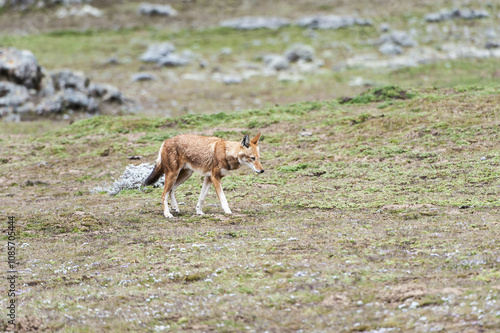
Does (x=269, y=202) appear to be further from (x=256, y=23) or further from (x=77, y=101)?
(x=256, y=23)

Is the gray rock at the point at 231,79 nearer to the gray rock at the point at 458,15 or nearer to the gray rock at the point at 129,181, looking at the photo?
the gray rock at the point at 129,181

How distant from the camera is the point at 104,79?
4075 cm

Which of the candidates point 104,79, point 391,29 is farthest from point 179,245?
point 391,29

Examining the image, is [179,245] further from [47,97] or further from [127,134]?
[47,97]

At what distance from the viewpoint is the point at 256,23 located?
58.6 m

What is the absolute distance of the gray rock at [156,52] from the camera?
4603 cm

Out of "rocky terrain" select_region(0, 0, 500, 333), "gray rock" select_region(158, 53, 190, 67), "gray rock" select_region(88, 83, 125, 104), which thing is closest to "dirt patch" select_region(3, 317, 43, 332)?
"rocky terrain" select_region(0, 0, 500, 333)

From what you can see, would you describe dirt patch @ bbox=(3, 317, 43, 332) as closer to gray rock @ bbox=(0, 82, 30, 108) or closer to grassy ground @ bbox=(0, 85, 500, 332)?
grassy ground @ bbox=(0, 85, 500, 332)

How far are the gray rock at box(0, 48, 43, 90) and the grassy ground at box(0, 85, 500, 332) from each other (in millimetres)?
7609

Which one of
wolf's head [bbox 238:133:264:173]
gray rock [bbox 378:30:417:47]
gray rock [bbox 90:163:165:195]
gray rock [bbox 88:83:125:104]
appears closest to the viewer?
wolf's head [bbox 238:133:264:173]

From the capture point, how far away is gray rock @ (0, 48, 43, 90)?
101 ft

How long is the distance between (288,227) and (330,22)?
46.8 m

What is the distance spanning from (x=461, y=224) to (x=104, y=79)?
109ft

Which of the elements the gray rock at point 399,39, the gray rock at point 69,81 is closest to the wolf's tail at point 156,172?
the gray rock at point 69,81
